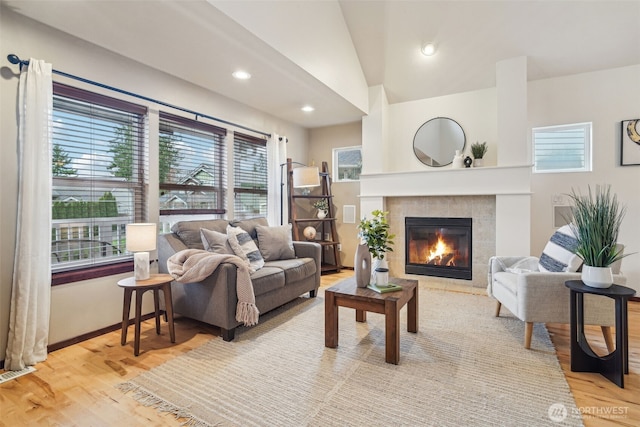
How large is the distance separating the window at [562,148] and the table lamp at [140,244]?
4.22m

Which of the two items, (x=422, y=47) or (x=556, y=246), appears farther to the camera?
(x=422, y=47)

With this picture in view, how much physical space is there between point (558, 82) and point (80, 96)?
4901mm

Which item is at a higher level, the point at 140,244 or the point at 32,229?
the point at 32,229

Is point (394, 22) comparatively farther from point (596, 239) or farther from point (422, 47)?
point (596, 239)

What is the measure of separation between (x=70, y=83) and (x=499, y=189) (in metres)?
4.27

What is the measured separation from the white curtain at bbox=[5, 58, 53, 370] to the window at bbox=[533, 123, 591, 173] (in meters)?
4.78

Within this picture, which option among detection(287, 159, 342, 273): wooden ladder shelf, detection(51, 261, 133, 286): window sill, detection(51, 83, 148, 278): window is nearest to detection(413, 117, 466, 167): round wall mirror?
detection(287, 159, 342, 273): wooden ladder shelf

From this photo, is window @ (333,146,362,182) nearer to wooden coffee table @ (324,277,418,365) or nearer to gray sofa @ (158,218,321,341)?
gray sofa @ (158,218,321,341)

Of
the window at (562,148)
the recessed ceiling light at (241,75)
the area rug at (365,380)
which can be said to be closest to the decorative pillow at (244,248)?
the area rug at (365,380)

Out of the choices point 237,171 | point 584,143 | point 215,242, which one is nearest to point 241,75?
point 237,171

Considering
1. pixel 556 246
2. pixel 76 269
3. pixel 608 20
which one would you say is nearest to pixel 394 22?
pixel 608 20

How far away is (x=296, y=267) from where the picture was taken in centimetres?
313

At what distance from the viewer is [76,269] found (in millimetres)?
2457

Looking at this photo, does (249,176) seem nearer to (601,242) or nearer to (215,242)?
(215,242)
